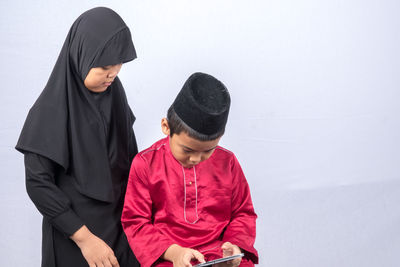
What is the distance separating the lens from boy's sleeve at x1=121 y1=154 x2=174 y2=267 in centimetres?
206

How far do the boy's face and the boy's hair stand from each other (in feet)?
0.04

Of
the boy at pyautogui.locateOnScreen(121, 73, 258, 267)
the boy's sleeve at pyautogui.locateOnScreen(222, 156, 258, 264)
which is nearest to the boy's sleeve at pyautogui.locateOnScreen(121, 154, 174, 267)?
the boy at pyautogui.locateOnScreen(121, 73, 258, 267)

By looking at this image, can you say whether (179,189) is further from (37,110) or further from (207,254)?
(37,110)

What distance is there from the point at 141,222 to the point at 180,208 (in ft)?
0.48

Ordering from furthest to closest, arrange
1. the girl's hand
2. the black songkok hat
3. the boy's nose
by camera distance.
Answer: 1. the girl's hand
2. the boy's nose
3. the black songkok hat

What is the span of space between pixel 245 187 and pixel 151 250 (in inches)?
16.7

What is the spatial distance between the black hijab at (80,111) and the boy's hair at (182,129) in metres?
0.27

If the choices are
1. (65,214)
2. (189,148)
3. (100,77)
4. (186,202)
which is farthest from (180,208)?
(100,77)

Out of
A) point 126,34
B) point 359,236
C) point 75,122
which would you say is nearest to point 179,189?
point 75,122

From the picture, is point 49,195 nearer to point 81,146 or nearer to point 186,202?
point 81,146

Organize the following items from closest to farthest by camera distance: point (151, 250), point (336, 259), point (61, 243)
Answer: point (151, 250) → point (61, 243) → point (336, 259)

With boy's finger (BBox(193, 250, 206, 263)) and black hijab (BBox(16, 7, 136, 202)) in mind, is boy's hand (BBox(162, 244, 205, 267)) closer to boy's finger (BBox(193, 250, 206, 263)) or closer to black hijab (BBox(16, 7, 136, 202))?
boy's finger (BBox(193, 250, 206, 263))

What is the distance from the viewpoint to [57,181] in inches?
85.4

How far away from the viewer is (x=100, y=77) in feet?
6.80
